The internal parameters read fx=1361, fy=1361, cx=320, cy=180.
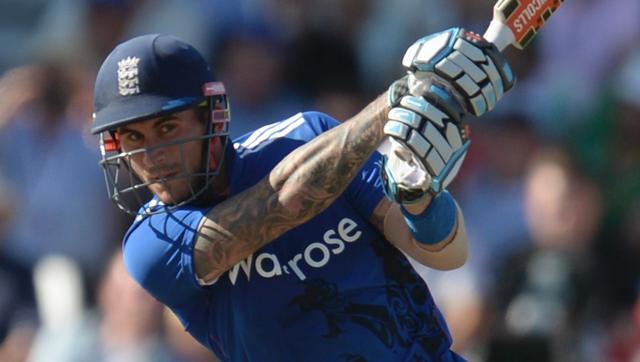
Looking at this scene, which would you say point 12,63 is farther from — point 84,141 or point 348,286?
point 348,286

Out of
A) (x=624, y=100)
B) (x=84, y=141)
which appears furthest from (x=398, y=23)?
(x=84, y=141)

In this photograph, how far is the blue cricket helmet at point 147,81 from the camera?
3.85 m

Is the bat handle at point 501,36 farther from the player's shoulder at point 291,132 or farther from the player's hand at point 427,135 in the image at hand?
the player's shoulder at point 291,132

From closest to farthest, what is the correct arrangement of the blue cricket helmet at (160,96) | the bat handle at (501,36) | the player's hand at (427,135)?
the player's hand at (427,135) < the bat handle at (501,36) < the blue cricket helmet at (160,96)

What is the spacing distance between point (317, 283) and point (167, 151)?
0.57 metres

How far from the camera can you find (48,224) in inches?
263

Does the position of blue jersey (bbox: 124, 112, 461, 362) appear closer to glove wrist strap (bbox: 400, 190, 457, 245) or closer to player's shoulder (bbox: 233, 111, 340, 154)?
player's shoulder (bbox: 233, 111, 340, 154)

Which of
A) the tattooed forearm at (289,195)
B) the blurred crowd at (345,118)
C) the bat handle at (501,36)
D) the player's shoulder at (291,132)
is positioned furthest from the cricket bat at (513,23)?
the blurred crowd at (345,118)

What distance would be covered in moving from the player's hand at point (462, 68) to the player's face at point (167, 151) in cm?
82

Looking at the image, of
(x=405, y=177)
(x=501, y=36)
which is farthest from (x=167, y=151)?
(x=501, y=36)

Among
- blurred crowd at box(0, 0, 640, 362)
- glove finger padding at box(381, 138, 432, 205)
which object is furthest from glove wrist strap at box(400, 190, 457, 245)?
blurred crowd at box(0, 0, 640, 362)

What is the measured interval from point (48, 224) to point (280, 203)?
3205 mm

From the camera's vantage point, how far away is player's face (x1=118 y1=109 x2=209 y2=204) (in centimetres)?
387

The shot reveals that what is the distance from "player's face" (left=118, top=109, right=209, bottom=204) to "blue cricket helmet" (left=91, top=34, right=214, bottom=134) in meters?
0.06
